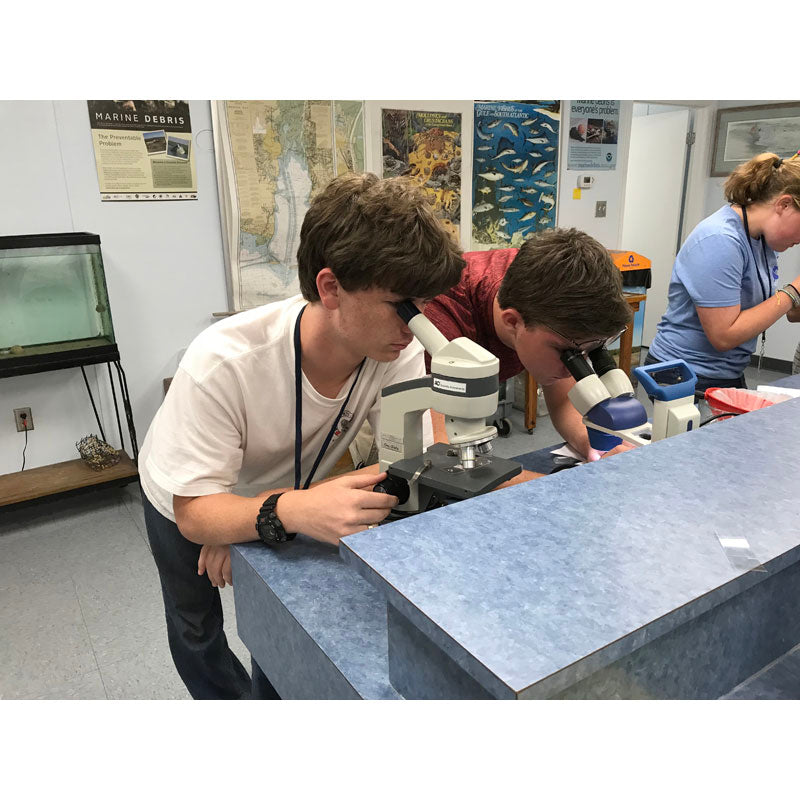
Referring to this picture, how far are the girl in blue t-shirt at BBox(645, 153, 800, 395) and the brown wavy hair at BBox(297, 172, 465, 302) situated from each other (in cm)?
115

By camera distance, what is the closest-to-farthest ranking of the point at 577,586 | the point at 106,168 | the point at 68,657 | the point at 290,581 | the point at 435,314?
the point at 577,586 < the point at 290,581 < the point at 435,314 < the point at 68,657 < the point at 106,168

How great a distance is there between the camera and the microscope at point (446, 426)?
0.97 meters

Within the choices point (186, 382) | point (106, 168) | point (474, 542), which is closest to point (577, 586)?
point (474, 542)

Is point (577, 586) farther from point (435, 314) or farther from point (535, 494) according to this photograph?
point (435, 314)

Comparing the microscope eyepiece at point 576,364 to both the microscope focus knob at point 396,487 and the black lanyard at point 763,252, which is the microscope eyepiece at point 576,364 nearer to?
the microscope focus knob at point 396,487

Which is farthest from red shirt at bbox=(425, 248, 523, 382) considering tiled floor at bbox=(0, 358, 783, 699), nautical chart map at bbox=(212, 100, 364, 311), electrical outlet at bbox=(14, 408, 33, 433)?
electrical outlet at bbox=(14, 408, 33, 433)

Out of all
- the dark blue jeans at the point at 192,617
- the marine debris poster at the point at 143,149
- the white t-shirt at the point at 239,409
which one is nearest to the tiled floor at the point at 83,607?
the dark blue jeans at the point at 192,617

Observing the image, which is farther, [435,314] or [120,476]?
[120,476]

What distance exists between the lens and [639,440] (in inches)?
48.2

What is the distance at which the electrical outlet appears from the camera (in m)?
3.14

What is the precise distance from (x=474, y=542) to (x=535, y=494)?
6.3 inches

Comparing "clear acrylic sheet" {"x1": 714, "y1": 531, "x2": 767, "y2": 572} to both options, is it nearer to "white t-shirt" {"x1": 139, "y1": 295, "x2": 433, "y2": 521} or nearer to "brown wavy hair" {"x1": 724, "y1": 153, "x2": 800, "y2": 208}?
"white t-shirt" {"x1": 139, "y1": 295, "x2": 433, "y2": 521}

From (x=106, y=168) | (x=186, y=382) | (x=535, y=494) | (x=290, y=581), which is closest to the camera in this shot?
(x=535, y=494)

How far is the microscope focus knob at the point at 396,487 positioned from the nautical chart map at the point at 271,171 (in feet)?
8.35
